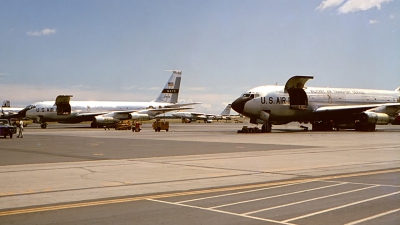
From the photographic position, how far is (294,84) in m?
50.8

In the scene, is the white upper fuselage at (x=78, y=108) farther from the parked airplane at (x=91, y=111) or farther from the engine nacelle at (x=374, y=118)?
the engine nacelle at (x=374, y=118)

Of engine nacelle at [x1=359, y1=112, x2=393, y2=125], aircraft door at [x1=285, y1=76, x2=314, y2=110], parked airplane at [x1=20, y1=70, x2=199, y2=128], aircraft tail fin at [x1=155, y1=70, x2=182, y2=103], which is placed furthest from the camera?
aircraft tail fin at [x1=155, y1=70, x2=182, y2=103]

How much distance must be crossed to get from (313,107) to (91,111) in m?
35.5

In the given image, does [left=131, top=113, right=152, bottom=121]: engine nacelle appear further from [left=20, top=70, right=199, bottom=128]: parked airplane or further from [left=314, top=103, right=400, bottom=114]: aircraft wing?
[left=314, top=103, right=400, bottom=114]: aircraft wing

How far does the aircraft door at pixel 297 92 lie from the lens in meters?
50.1

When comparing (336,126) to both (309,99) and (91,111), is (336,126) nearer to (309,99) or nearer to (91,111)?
(309,99)

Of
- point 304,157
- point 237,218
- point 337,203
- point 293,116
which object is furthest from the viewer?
point 293,116

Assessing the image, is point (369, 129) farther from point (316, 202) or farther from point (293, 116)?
point (316, 202)

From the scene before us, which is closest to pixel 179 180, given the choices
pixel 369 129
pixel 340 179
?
pixel 340 179

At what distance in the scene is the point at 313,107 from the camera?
169 feet

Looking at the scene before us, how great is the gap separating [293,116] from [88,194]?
136 ft

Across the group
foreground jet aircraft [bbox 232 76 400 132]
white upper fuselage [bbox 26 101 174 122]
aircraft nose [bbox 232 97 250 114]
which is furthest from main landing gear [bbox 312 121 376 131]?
white upper fuselage [bbox 26 101 174 122]

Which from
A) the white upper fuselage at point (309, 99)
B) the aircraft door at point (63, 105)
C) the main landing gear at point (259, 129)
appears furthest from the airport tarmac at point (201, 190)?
the aircraft door at point (63, 105)

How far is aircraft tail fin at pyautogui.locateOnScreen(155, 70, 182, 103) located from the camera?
281 ft
